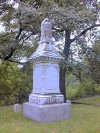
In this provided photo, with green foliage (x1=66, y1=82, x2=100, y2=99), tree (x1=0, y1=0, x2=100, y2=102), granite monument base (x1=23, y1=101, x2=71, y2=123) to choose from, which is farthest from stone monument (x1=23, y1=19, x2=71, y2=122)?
green foliage (x1=66, y1=82, x2=100, y2=99)

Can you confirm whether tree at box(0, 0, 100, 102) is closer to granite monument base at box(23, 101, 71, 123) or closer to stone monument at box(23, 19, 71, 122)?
stone monument at box(23, 19, 71, 122)

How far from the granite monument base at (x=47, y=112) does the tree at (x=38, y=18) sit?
4110 mm

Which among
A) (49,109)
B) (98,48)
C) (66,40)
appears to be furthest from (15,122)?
(98,48)

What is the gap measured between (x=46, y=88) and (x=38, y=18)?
3.88 meters

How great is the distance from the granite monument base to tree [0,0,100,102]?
4.11m

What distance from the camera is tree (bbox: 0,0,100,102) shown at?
9.95 m

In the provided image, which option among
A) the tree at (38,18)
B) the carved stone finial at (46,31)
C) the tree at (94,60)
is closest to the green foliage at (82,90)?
the tree at (94,60)

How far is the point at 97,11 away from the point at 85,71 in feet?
11.0

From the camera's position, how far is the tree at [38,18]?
9945 millimetres

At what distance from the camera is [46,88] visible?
24.6 ft

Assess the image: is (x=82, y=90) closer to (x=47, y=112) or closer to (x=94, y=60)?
(x=94, y=60)

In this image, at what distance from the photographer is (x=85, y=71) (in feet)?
39.7

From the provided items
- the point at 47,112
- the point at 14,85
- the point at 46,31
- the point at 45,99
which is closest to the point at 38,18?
the point at 46,31

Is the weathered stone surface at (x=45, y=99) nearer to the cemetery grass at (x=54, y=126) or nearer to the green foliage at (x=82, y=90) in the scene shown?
the cemetery grass at (x=54, y=126)
